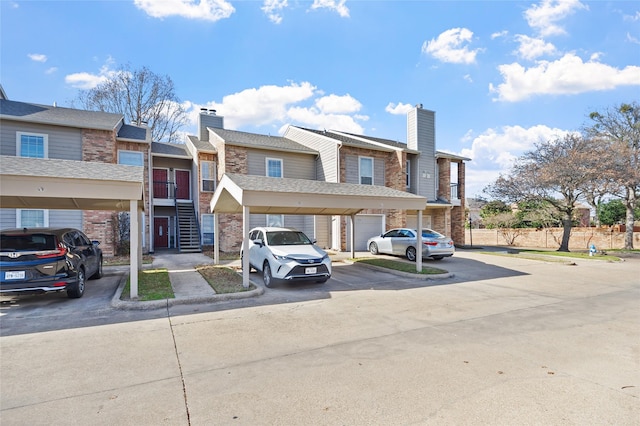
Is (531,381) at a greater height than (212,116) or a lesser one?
lesser

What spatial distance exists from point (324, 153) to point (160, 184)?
10060mm

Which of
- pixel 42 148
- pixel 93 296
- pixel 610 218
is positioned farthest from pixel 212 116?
pixel 610 218

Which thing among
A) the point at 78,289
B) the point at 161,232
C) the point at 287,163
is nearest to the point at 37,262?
the point at 78,289

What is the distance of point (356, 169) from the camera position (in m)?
20.2

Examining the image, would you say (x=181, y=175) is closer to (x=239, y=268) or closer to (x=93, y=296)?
(x=239, y=268)

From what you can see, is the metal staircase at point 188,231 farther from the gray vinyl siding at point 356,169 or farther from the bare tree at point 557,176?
the bare tree at point 557,176

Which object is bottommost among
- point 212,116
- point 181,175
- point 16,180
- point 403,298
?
point 403,298

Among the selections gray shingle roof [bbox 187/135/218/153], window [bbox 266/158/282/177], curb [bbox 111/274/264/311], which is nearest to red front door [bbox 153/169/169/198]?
gray shingle roof [bbox 187/135/218/153]

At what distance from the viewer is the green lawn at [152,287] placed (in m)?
7.80

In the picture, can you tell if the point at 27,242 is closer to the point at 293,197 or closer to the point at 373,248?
the point at 293,197

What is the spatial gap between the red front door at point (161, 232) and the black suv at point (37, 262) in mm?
14372

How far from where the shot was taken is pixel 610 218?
30.4 meters

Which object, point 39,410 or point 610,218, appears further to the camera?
point 610,218

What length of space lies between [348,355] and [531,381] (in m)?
2.15
